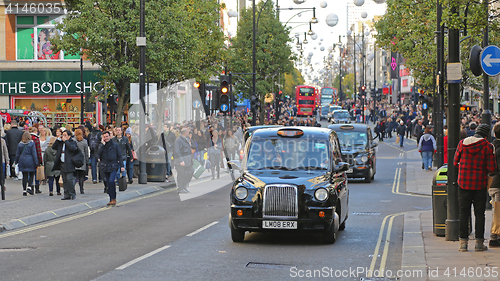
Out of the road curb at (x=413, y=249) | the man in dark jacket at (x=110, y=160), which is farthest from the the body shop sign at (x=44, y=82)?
the road curb at (x=413, y=249)

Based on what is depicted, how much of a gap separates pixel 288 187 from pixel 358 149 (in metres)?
13.0

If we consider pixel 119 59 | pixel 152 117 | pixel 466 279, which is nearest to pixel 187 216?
pixel 466 279

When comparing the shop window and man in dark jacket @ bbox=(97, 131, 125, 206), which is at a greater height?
the shop window

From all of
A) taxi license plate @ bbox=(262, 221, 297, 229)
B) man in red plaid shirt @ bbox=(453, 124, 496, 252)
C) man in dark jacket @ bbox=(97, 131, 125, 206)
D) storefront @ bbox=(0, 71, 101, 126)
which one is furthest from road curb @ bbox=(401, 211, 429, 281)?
storefront @ bbox=(0, 71, 101, 126)

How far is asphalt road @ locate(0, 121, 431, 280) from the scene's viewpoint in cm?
858

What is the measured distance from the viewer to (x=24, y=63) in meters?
42.1

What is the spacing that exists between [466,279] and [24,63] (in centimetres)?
3854

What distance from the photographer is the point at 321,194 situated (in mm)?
10414

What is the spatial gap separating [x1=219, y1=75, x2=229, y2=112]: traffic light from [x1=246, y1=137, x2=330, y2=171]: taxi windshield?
1673cm

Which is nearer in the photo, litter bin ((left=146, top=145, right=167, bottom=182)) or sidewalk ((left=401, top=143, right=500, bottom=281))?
sidewalk ((left=401, top=143, right=500, bottom=281))

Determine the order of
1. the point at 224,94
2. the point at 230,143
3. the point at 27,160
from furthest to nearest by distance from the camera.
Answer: the point at 224,94
the point at 230,143
the point at 27,160

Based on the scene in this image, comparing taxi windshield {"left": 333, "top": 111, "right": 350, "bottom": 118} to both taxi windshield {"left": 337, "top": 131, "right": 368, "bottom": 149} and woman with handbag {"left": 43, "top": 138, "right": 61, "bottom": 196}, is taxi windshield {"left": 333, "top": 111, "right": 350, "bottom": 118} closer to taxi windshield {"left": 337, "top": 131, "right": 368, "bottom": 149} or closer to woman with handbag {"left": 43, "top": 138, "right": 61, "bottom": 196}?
taxi windshield {"left": 337, "top": 131, "right": 368, "bottom": 149}

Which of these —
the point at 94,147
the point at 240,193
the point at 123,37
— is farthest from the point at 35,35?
the point at 240,193

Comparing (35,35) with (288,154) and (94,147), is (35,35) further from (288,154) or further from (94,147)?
(288,154)
